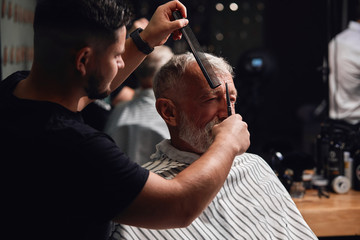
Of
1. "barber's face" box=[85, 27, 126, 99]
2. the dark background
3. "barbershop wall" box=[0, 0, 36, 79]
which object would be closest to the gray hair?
"barber's face" box=[85, 27, 126, 99]

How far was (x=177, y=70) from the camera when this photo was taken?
1754 millimetres

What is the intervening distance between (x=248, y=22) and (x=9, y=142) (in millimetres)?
2571

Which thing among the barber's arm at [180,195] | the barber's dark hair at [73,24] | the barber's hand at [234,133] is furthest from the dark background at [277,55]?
the barber's dark hair at [73,24]

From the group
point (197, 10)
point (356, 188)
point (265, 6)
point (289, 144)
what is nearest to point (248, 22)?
point (265, 6)

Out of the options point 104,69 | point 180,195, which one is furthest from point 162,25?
point 180,195

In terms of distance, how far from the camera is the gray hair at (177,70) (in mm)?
1741

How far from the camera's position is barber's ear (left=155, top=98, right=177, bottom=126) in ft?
5.78

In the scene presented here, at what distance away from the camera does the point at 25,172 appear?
100 cm

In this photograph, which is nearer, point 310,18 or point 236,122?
point 236,122

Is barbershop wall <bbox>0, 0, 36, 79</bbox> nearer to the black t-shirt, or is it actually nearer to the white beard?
the white beard

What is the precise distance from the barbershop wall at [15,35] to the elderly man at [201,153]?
1539mm

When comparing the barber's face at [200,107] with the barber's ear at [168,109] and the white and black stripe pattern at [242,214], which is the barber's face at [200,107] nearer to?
the barber's ear at [168,109]

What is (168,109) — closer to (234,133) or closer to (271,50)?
(234,133)

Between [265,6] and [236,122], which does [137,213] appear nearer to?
[236,122]
